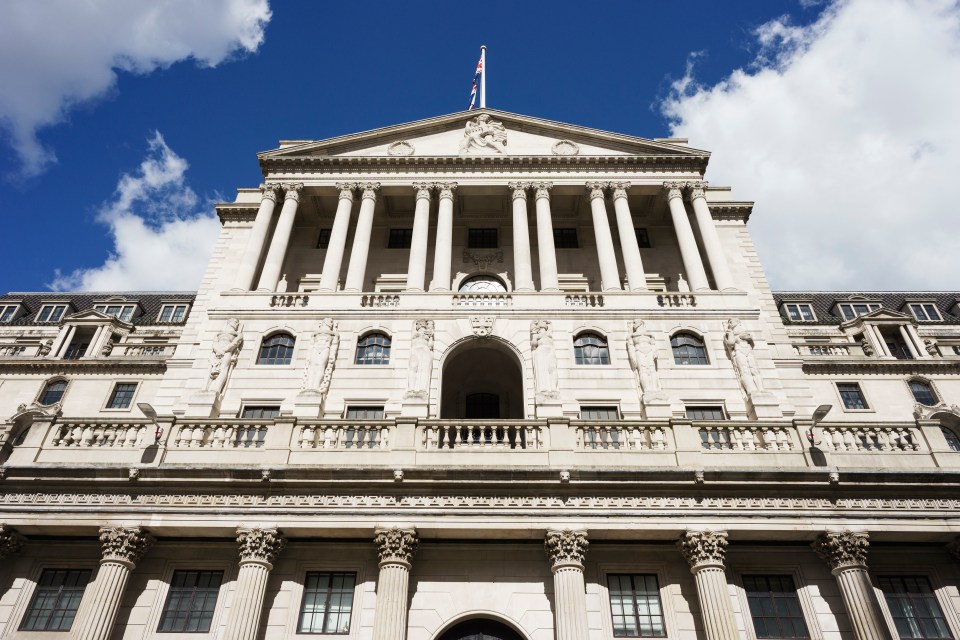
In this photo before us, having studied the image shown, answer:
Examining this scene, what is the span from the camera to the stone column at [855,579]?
16.8m

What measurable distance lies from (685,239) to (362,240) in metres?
16.0

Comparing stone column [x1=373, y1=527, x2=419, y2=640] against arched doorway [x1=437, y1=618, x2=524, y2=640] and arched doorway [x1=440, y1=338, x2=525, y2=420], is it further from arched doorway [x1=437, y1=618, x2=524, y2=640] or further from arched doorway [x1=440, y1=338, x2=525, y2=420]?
arched doorway [x1=440, y1=338, x2=525, y2=420]

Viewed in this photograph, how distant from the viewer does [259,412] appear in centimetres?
2444

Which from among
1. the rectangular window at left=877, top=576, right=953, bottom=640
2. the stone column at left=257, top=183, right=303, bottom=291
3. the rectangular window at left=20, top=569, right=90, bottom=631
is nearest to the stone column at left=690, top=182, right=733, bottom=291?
the rectangular window at left=877, top=576, right=953, bottom=640

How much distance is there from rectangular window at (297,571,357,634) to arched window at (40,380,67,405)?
28523 mm

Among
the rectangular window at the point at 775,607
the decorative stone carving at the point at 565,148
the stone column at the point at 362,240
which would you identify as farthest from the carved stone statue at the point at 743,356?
the stone column at the point at 362,240

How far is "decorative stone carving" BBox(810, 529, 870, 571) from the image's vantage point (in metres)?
18.0

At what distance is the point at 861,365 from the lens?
36.8 metres

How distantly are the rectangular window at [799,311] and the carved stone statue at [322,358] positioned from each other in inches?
1414

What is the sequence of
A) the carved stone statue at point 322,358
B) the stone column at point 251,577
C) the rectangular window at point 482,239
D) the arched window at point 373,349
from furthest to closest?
the rectangular window at point 482,239
the arched window at point 373,349
the carved stone statue at point 322,358
the stone column at point 251,577

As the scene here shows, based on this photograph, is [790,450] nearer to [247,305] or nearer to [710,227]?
[710,227]

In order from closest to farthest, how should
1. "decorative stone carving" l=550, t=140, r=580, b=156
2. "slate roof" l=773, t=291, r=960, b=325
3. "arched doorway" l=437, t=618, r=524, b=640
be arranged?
1. "arched doorway" l=437, t=618, r=524, b=640
2. "decorative stone carving" l=550, t=140, r=580, b=156
3. "slate roof" l=773, t=291, r=960, b=325

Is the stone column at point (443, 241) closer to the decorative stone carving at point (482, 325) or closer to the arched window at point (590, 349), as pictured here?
the decorative stone carving at point (482, 325)

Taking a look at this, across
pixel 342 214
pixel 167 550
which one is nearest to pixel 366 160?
pixel 342 214
